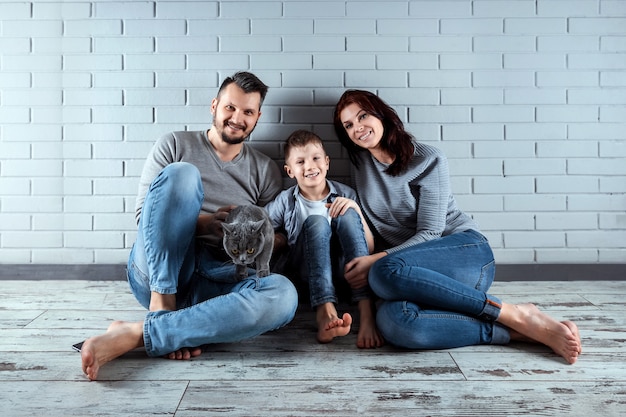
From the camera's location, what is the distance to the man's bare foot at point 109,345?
1.56m

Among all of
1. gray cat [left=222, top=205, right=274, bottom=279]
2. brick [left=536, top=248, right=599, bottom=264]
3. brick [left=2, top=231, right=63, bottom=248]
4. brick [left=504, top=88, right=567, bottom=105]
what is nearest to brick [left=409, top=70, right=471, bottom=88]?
brick [left=504, top=88, right=567, bottom=105]

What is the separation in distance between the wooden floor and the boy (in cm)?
10

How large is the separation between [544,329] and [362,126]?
3.63ft

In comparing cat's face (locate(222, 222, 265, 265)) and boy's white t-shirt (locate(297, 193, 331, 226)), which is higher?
boy's white t-shirt (locate(297, 193, 331, 226))

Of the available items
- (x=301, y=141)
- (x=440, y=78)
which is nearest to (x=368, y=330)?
(x=301, y=141)

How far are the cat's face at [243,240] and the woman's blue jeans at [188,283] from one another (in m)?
0.10

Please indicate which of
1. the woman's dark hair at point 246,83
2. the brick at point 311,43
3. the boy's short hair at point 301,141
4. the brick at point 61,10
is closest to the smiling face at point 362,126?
the boy's short hair at point 301,141

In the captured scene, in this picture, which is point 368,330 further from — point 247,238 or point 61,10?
point 61,10

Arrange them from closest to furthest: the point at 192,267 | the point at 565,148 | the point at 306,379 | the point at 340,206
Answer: the point at 306,379, the point at 192,267, the point at 340,206, the point at 565,148

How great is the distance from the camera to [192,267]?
1.99 m

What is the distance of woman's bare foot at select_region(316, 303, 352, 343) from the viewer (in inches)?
71.4

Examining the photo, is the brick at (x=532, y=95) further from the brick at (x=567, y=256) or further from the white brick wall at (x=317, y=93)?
the brick at (x=567, y=256)

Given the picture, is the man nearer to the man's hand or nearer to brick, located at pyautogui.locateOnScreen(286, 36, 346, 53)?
the man's hand

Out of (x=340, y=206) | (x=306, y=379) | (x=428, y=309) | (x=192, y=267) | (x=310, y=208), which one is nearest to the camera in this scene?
(x=306, y=379)
